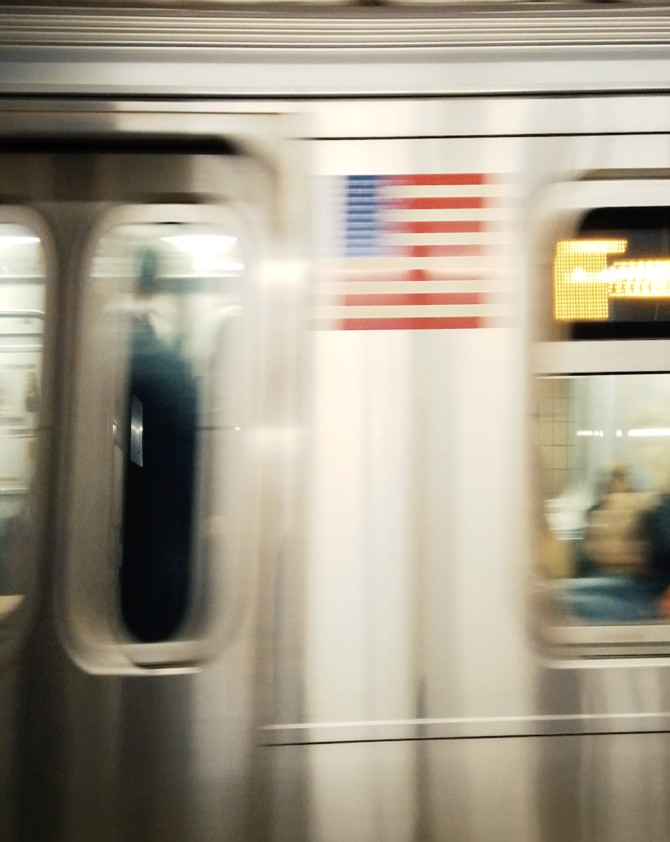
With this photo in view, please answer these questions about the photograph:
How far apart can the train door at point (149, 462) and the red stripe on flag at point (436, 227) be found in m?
0.24

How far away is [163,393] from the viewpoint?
87.6 inches

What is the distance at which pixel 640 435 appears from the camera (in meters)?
2.20

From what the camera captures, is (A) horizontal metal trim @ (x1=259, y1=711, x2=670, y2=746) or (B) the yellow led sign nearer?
(A) horizontal metal trim @ (x1=259, y1=711, x2=670, y2=746)

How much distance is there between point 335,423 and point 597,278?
732mm

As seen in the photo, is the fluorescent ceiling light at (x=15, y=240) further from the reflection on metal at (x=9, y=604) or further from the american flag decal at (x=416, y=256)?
the reflection on metal at (x=9, y=604)

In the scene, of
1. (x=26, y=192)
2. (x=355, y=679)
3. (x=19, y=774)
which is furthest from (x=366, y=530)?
(x=26, y=192)

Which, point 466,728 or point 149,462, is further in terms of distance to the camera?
point 149,462

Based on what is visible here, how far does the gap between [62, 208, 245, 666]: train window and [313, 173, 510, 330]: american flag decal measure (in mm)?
264

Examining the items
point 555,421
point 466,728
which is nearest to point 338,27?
point 555,421

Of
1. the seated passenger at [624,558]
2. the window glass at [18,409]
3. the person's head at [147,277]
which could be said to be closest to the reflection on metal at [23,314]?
the window glass at [18,409]

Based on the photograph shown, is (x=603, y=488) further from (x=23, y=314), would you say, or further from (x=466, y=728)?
(x=23, y=314)

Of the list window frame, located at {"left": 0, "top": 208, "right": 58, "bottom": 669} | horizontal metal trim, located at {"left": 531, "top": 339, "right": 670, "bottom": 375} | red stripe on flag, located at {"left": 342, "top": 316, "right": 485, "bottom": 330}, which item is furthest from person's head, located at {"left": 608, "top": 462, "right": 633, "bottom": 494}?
window frame, located at {"left": 0, "top": 208, "right": 58, "bottom": 669}

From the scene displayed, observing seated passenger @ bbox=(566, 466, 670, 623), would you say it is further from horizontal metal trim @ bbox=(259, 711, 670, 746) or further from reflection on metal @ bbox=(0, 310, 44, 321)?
reflection on metal @ bbox=(0, 310, 44, 321)

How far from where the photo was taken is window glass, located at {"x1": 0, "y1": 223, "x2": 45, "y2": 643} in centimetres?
215
